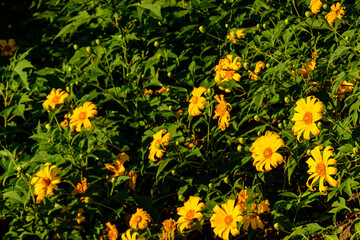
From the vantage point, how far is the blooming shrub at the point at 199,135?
7.64 feet

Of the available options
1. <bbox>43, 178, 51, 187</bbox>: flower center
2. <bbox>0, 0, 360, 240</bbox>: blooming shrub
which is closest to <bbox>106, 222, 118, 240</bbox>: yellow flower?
<bbox>0, 0, 360, 240</bbox>: blooming shrub

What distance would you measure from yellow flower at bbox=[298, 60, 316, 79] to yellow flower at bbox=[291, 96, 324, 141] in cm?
35

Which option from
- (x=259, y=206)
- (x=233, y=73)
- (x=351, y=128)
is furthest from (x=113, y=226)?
(x=351, y=128)

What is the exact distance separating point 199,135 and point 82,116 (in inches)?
31.6

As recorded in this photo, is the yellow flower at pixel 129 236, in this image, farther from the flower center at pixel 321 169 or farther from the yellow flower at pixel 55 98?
the flower center at pixel 321 169

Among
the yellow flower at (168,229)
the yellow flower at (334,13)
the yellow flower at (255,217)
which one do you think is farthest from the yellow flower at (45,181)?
the yellow flower at (334,13)

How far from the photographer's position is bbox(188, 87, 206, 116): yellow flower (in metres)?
2.65

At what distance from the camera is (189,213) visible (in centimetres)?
246

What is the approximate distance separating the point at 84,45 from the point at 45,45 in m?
0.77

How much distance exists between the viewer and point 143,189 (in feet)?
10.3

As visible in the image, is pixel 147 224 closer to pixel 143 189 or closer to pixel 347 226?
pixel 143 189

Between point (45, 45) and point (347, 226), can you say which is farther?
point (45, 45)

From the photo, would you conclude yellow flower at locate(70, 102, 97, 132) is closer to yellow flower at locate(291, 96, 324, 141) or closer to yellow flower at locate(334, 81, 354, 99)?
yellow flower at locate(291, 96, 324, 141)

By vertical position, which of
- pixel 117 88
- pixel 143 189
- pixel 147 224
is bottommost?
pixel 143 189
